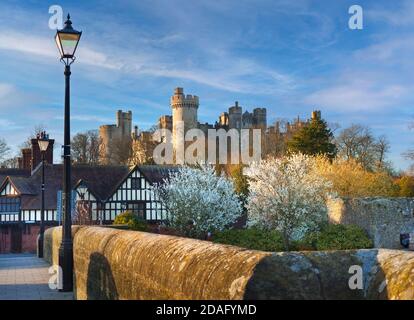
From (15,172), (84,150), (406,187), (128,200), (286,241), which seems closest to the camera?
(286,241)

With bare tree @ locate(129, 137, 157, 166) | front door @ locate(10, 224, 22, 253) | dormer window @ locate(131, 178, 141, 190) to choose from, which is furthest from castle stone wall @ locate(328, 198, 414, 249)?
bare tree @ locate(129, 137, 157, 166)

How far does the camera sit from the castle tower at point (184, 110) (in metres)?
95.0

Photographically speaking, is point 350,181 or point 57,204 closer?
point 350,181

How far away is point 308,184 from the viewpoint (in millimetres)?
28938

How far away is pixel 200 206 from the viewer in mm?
28328

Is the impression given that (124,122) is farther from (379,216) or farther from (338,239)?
(338,239)

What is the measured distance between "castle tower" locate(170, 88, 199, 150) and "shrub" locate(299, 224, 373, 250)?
68627 mm

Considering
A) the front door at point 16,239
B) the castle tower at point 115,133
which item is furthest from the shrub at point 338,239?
the castle tower at point 115,133

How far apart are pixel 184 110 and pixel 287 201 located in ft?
229

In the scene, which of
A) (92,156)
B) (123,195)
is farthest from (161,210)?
(92,156)

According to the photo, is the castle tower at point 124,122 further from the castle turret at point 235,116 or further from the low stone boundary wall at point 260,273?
the low stone boundary wall at point 260,273

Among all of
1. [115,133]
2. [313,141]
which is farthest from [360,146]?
[115,133]

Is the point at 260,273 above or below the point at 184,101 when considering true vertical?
below

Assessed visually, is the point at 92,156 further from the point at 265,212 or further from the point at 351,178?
the point at 265,212
